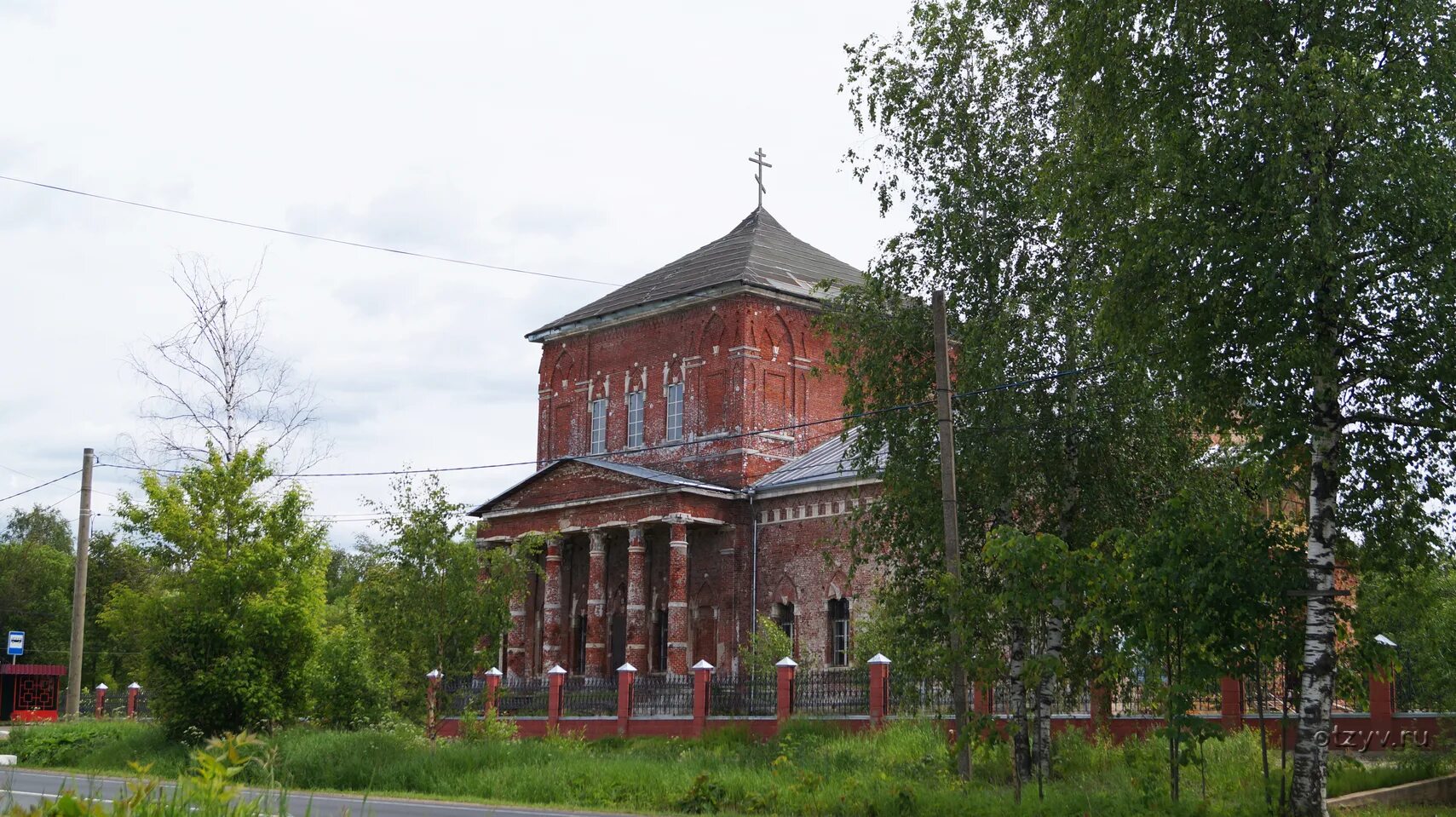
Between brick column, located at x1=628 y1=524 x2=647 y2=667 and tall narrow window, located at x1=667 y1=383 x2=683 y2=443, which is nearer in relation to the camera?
brick column, located at x1=628 y1=524 x2=647 y2=667

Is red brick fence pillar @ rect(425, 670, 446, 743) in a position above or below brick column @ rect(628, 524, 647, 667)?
below

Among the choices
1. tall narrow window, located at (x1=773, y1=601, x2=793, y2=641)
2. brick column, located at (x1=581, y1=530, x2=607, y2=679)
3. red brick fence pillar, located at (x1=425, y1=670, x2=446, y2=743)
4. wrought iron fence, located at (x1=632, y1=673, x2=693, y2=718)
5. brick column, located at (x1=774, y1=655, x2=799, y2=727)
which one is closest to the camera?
→ brick column, located at (x1=774, y1=655, x2=799, y2=727)

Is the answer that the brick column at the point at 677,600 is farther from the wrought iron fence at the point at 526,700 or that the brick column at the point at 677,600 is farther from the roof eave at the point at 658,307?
the roof eave at the point at 658,307

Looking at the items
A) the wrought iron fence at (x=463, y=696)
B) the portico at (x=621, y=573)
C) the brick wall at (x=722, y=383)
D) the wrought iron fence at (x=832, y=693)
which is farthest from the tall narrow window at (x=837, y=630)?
the wrought iron fence at (x=463, y=696)

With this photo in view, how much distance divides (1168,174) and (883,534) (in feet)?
29.2

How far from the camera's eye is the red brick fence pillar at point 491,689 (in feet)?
92.4

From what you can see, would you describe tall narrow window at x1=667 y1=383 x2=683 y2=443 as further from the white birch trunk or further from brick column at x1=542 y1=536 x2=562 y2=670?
the white birch trunk

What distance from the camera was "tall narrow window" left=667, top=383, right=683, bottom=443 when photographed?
41531 millimetres

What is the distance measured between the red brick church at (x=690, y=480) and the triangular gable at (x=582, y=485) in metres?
0.05

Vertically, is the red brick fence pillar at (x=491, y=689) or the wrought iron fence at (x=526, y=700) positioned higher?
the red brick fence pillar at (x=491, y=689)

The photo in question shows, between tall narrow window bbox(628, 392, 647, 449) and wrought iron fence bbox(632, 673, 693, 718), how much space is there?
12.0m

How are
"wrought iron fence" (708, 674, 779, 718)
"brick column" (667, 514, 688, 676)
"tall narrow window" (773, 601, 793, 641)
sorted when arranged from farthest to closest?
"tall narrow window" (773, 601, 793, 641) → "brick column" (667, 514, 688, 676) → "wrought iron fence" (708, 674, 779, 718)

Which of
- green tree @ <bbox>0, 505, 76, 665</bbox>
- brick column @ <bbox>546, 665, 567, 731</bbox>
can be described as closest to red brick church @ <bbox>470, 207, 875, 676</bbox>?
brick column @ <bbox>546, 665, 567, 731</bbox>

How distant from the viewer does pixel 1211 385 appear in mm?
15844
